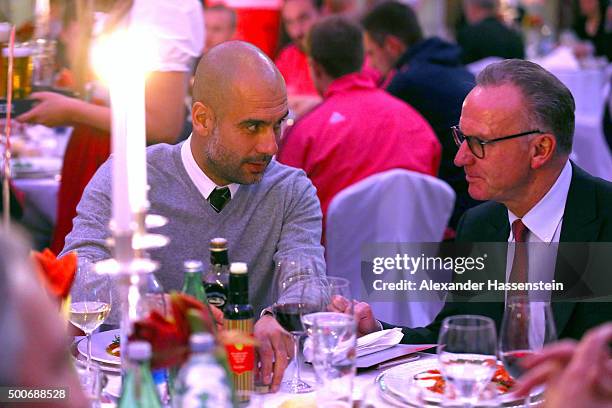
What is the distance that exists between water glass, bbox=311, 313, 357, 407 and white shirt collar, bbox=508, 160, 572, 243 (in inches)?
34.7

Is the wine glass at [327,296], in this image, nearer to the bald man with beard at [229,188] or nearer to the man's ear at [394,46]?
the bald man with beard at [229,188]

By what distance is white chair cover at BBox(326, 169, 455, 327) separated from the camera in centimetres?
346

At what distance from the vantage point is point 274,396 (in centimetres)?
179

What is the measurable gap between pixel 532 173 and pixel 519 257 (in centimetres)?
22

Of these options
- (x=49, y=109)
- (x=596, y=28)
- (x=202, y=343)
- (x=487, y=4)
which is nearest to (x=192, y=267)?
(x=202, y=343)

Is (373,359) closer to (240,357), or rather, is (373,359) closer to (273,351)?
(273,351)

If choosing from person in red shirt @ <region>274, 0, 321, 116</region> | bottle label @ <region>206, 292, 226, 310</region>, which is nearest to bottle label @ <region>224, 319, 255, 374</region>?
bottle label @ <region>206, 292, 226, 310</region>

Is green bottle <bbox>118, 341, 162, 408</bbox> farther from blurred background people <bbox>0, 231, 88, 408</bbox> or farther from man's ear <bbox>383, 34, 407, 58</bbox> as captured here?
man's ear <bbox>383, 34, 407, 58</bbox>

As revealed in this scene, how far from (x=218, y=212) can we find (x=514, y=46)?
5.47m

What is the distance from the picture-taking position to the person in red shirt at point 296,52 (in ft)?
20.8

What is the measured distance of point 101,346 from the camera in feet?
6.59

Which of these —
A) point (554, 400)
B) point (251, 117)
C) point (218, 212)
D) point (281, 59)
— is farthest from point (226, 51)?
point (281, 59)

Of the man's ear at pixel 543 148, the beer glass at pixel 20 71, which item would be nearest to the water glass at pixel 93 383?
the man's ear at pixel 543 148

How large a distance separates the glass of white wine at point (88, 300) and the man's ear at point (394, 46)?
13.0ft
